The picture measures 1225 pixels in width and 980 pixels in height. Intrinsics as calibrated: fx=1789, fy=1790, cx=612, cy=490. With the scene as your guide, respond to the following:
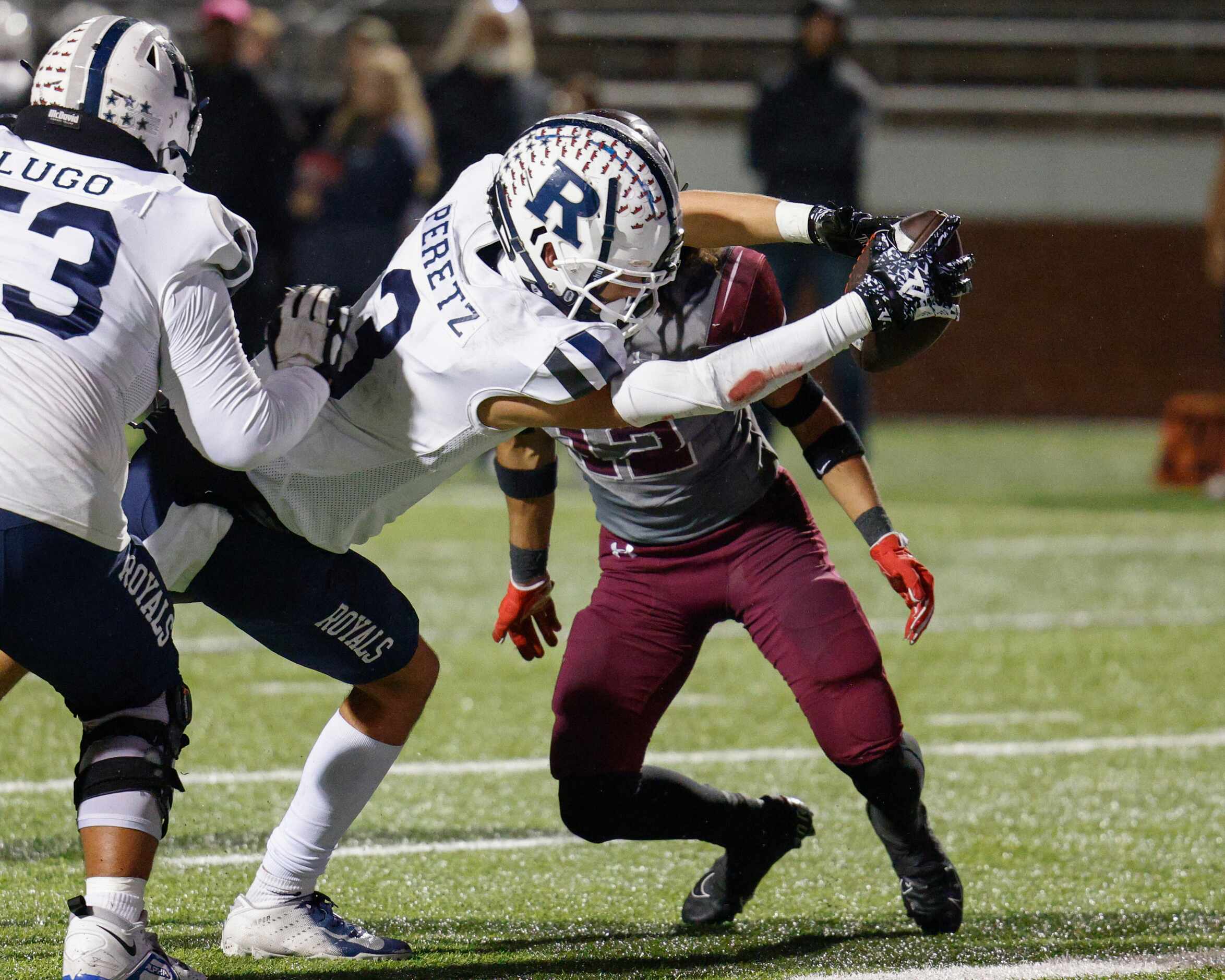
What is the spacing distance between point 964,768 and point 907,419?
9169 millimetres

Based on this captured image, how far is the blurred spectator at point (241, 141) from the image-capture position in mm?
7727

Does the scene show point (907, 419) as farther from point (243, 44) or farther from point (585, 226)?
point (585, 226)

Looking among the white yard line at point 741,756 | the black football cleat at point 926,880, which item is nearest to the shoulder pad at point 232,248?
the black football cleat at point 926,880

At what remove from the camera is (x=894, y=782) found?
296 cm

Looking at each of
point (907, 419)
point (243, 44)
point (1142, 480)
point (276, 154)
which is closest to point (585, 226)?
point (276, 154)

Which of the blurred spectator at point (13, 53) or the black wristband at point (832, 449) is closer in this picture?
the black wristband at point (832, 449)

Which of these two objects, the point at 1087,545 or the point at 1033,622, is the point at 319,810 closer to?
the point at 1033,622

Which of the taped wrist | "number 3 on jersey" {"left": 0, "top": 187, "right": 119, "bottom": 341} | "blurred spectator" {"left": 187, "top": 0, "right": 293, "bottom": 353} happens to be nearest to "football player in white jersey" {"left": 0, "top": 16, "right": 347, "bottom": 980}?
"number 3 on jersey" {"left": 0, "top": 187, "right": 119, "bottom": 341}

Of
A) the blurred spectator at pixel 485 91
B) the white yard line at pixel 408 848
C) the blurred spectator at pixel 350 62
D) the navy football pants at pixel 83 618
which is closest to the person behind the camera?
the navy football pants at pixel 83 618

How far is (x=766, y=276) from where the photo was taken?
301cm

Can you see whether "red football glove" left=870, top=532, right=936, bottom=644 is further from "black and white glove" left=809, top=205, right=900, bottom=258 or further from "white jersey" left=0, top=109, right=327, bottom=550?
"white jersey" left=0, top=109, right=327, bottom=550

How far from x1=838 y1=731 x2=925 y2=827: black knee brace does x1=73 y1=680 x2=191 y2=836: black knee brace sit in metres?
1.10

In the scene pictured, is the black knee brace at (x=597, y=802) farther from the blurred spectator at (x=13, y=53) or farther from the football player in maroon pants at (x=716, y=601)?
the blurred spectator at (x=13, y=53)

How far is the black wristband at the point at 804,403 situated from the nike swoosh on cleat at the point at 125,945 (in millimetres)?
1351
